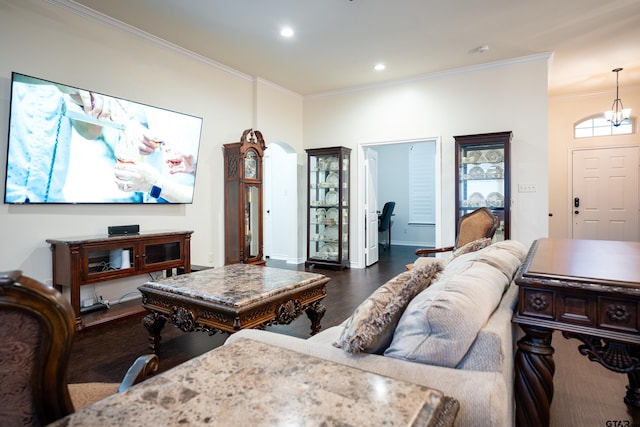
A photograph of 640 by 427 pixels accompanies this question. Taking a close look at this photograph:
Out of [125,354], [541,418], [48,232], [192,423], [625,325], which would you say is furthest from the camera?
[48,232]

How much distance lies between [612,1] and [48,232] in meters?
5.56

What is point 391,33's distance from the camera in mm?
3883

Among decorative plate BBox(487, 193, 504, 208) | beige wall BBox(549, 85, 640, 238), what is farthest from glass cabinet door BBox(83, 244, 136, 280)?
beige wall BBox(549, 85, 640, 238)

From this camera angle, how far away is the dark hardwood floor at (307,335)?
5.92 feet

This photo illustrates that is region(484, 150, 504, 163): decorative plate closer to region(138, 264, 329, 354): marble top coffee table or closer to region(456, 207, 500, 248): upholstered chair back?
region(456, 207, 500, 248): upholstered chair back

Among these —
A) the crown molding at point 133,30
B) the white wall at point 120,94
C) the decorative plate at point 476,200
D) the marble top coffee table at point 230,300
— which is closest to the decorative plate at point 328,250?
the white wall at point 120,94

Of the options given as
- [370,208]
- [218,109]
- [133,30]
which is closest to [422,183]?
[370,208]

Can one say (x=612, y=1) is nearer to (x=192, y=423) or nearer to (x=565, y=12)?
(x=565, y=12)

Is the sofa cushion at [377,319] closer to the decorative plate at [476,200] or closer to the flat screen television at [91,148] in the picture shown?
the flat screen television at [91,148]

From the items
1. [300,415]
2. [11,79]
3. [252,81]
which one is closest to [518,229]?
[252,81]

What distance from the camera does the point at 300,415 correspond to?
634 mm

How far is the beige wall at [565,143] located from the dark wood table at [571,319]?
18.8 feet

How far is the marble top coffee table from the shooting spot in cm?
202

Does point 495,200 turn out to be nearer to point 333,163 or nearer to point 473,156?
point 473,156
